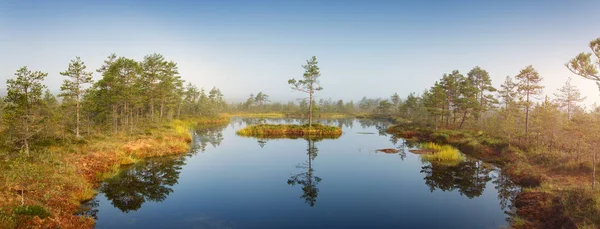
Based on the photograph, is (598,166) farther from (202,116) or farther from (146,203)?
(202,116)

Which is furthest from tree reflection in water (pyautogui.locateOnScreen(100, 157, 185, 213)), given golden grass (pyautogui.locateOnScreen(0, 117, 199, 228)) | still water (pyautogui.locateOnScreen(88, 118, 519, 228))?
golden grass (pyautogui.locateOnScreen(0, 117, 199, 228))

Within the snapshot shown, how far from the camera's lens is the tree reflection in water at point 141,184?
16.5m

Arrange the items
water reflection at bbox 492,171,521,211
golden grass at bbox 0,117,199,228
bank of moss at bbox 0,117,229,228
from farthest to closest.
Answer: water reflection at bbox 492,171,521,211, golden grass at bbox 0,117,199,228, bank of moss at bbox 0,117,229,228

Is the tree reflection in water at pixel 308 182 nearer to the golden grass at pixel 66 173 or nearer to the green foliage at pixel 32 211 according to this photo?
the golden grass at pixel 66 173

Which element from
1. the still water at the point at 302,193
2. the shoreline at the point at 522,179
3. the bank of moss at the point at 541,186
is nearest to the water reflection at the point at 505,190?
the still water at the point at 302,193

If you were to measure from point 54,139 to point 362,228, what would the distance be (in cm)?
2591

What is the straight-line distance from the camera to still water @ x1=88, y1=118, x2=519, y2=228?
14047 mm

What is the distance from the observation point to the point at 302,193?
18344 millimetres

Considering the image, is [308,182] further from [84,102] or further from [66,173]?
[84,102]

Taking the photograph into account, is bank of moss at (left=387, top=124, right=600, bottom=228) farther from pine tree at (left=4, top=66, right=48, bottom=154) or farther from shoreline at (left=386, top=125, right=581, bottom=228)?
pine tree at (left=4, top=66, right=48, bottom=154)

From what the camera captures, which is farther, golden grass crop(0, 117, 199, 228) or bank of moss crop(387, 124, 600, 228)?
bank of moss crop(387, 124, 600, 228)

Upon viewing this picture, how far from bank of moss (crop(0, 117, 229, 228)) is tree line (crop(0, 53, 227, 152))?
1.83 metres

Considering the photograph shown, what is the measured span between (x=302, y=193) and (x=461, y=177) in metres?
13.9

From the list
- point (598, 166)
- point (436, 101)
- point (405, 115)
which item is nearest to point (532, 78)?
point (598, 166)
